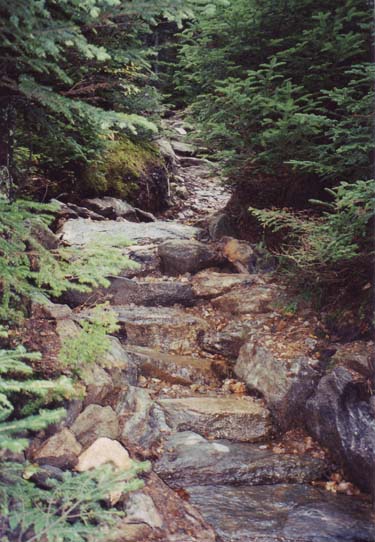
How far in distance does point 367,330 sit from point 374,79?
117 inches

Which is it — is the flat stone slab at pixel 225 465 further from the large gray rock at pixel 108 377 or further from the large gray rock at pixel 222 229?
the large gray rock at pixel 222 229

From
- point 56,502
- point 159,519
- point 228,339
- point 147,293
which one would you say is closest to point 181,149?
point 147,293

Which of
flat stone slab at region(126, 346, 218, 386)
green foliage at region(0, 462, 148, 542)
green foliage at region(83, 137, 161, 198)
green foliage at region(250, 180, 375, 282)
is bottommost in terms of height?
flat stone slab at region(126, 346, 218, 386)

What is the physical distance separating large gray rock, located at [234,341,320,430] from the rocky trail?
0.01m

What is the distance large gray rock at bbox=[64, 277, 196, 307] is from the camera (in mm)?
6965

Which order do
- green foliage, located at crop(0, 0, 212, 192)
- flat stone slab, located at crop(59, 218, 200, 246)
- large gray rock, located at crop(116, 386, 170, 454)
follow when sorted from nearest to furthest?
green foliage, located at crop(0, 0, 212, 192) < large gray rock, located at crop(116, 386, 170, 454) < flat stone slab, located at crop(59, 218, 200, 246)

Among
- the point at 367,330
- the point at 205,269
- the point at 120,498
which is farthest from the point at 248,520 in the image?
the point at 205,269

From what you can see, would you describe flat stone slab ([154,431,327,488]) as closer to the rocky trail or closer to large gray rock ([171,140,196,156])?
the rocky trail

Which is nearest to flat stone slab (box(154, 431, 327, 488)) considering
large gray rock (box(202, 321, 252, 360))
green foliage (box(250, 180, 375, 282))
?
large gray rock (box(202, 321, 252, 360))

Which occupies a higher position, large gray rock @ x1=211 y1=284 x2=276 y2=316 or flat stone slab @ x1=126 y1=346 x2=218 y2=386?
large gray rock @ x1=211 y1=284 x2=276 y2=316

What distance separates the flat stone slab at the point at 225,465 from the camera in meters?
4.00

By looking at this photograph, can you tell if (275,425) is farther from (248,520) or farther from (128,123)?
(128,123)

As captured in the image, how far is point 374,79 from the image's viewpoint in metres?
5.22

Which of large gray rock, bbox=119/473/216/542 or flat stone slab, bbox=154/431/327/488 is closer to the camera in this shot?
large gray rock, bbox=119/473/216/542
